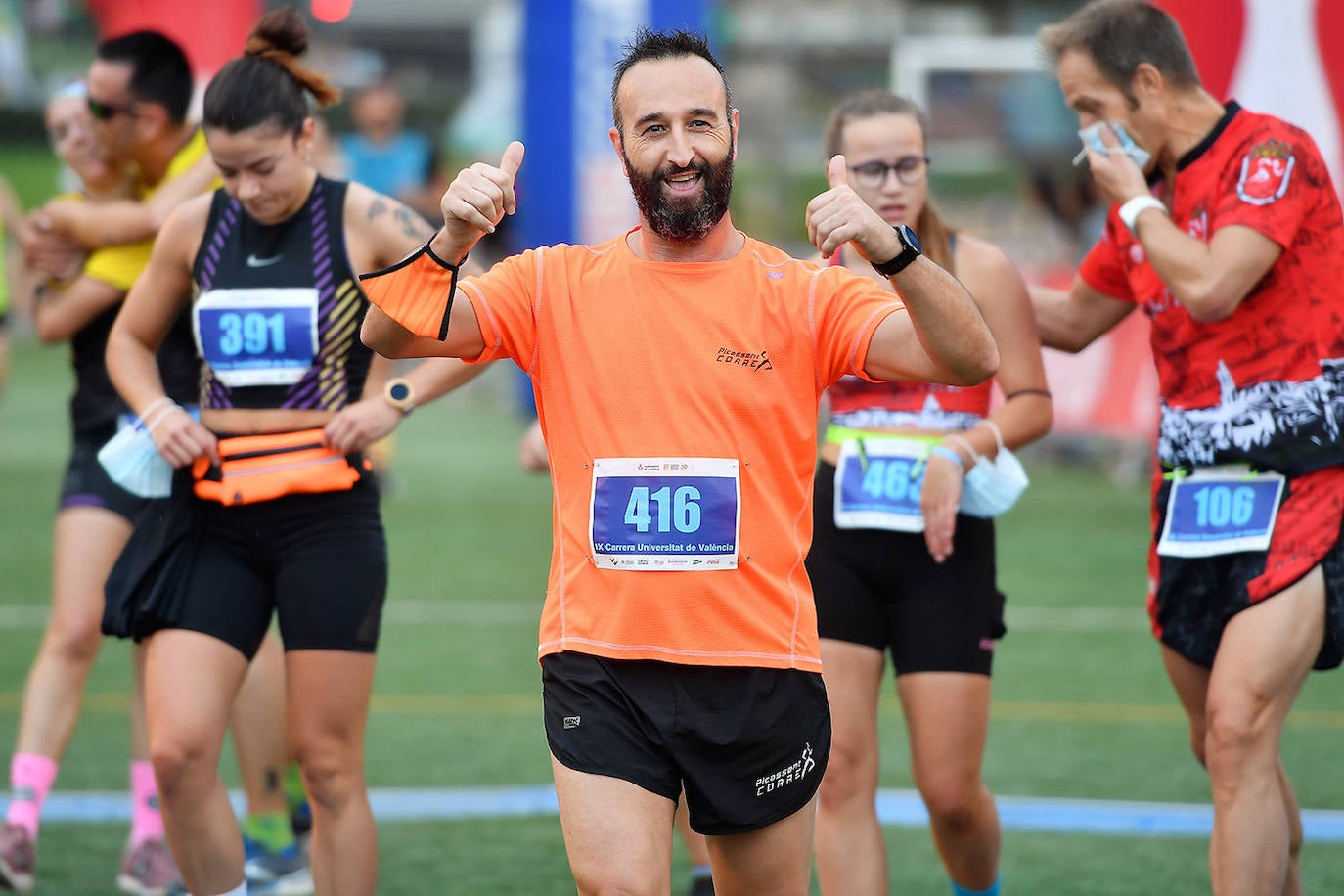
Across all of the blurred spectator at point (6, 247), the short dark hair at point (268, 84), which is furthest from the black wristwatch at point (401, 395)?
the blurred spectator at point (6, 247)

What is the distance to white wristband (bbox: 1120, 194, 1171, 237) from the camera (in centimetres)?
454

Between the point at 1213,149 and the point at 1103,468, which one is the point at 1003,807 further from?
the point at 1103,468

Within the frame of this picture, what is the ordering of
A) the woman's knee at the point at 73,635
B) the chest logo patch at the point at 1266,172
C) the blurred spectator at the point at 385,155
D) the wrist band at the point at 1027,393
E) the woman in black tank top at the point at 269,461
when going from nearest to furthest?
the chest logo patch at the point at 1266,172 → the woman in black tank top at the point at 269,461 → the wrist band at the point at 1027,393 → the woman's knee at the point at 73,635 → the blurred spectator at the point at 385,155

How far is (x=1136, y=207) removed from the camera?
4551mm

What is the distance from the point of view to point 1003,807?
→ 6.64 m

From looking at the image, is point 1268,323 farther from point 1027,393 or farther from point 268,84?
point 268,84

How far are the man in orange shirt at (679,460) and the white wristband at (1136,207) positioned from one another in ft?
3.46

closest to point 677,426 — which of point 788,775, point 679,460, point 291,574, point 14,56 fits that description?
point 679,460

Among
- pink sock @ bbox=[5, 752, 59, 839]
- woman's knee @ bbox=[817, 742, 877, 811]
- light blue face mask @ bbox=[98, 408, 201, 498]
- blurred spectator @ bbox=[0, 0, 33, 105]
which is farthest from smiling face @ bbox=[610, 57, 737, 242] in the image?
blurred spectator @ bbox=[0, 0, 33, 105]

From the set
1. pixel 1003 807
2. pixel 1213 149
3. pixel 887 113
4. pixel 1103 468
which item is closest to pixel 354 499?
pixel 887 113

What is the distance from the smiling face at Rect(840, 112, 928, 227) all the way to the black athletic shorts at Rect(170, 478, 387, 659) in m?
1.67

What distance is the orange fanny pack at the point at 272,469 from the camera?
4742mm

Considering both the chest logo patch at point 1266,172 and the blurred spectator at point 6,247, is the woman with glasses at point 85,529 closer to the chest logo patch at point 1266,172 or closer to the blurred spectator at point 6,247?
the blurred spectator at point 6,247

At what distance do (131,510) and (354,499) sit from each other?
1.41m
